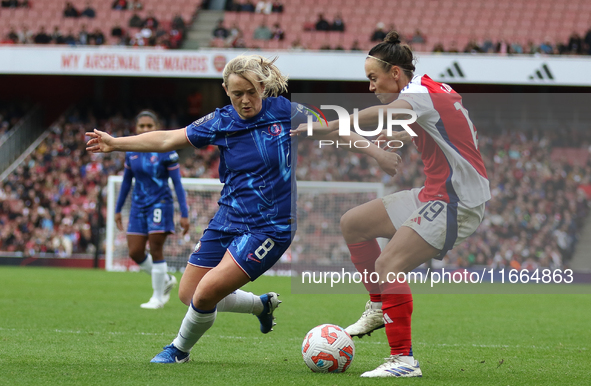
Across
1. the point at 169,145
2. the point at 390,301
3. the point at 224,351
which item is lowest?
the point at 224,351

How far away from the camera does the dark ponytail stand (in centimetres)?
460

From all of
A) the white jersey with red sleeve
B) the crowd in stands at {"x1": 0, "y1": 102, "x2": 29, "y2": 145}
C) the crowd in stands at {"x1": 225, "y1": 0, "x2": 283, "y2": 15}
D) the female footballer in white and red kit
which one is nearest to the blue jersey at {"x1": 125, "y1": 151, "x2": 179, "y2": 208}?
the female footballer in white and red kit

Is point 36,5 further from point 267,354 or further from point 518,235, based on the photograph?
point 267,354

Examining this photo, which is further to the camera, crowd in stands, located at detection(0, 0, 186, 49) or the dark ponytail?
crowd in stands, located at detection(0, 0, 186, 49)

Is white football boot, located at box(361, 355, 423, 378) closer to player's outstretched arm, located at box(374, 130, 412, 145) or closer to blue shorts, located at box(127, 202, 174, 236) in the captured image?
player's outstretched arm, located at box(374, 130, 412, 145)

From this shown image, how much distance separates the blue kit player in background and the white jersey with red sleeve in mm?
4599

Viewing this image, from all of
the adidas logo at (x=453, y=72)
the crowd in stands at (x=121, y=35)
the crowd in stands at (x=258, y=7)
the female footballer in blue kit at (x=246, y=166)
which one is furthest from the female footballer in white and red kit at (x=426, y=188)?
the crowd in stands at (x=258, y=7)

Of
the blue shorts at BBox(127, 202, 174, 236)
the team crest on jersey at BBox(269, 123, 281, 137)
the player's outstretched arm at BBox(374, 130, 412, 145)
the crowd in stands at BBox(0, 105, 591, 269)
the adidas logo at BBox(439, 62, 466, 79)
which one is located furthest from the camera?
the adidas logo at BBox(439, 62, 466, 79)

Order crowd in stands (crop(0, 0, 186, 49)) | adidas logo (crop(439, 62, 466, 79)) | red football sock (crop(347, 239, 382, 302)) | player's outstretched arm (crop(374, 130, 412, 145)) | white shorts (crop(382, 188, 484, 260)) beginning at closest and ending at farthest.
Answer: white shorts (crop(382, 188, 484, 260)) < player's outstretched arm (crop(374, 130, 412, 145)) < red football sock (crop(347, 239, 382, 302)) < adidas logo (crop(439, 62, 466, 79)) < crowd in stands (crop(0, 0, 186, 49))

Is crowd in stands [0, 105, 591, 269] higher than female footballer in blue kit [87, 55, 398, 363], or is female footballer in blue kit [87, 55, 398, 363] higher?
female footballer in blue kit [87, 55, 398, 363]

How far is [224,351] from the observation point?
570 cm

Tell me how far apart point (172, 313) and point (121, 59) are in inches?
639

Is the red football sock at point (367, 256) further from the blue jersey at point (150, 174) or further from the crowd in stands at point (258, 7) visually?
the crowd in stands at point (258, 7)

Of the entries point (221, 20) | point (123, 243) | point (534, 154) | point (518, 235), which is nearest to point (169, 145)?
point (518, 235)
